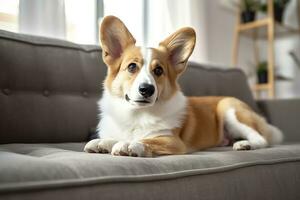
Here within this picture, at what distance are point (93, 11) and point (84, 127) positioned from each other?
108 cm

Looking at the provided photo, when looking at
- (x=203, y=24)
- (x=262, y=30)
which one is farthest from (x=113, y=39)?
(x=262, y=30)

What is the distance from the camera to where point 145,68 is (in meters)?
1.43

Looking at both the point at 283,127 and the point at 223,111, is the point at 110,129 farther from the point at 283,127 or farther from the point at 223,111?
the point at 283,127

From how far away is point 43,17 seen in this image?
2.10 meters

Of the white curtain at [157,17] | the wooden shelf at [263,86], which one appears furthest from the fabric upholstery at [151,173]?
the wooden shelf at [263,86]

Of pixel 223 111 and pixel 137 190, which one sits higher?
pixel 223 111

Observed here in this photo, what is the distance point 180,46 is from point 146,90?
368 millimetres

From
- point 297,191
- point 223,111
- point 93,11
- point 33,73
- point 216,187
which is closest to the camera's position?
point 216,187

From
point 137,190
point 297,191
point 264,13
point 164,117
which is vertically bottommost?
point 297,191

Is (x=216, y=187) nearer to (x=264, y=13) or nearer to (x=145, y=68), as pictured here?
(x=145, y=68)

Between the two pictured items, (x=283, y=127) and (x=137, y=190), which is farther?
(x=283, y=127)

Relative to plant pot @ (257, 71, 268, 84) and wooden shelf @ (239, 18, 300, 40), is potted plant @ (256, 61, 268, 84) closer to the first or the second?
plant pot @ (257, 71, 268, 84)

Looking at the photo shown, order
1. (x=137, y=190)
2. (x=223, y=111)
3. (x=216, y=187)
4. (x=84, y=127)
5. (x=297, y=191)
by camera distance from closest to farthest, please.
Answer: (x=137, y=190) → (x=216, y=187) → (x=297, y=191) → (x=84, y=127) → (x=223, y=111)

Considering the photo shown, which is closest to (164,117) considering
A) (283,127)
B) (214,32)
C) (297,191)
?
(297,191)
